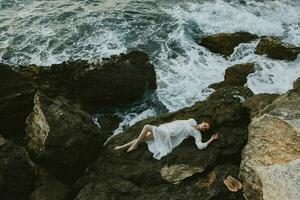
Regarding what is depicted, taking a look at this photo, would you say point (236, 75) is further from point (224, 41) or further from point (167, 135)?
point (167, 135)

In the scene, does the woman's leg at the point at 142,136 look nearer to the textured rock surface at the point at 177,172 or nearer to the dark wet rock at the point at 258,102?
the textured rock surface at the point at 177,172

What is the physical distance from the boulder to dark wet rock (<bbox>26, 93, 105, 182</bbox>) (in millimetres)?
4158

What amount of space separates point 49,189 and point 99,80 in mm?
5491

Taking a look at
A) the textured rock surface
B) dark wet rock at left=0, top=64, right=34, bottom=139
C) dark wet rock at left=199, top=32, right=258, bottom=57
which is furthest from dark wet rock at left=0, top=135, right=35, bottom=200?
dark wet rock at left=199, top=32, right=258, bottom=57

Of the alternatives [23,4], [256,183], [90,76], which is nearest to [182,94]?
[90,76]

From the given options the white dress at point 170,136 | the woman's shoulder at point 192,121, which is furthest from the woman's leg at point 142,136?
the woman's shoulder at point 192,121

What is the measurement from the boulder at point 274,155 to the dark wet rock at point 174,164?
0.51 m

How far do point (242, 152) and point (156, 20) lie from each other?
15.1m

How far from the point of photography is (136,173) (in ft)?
37.6

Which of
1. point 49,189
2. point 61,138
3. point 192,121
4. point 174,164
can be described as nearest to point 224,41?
point 192,121

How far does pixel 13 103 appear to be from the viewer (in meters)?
14.3

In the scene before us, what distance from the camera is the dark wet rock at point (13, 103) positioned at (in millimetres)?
14242

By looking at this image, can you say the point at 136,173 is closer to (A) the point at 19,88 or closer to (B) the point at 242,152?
(B) the point at 242,152

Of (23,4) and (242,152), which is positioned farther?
(23,4)
